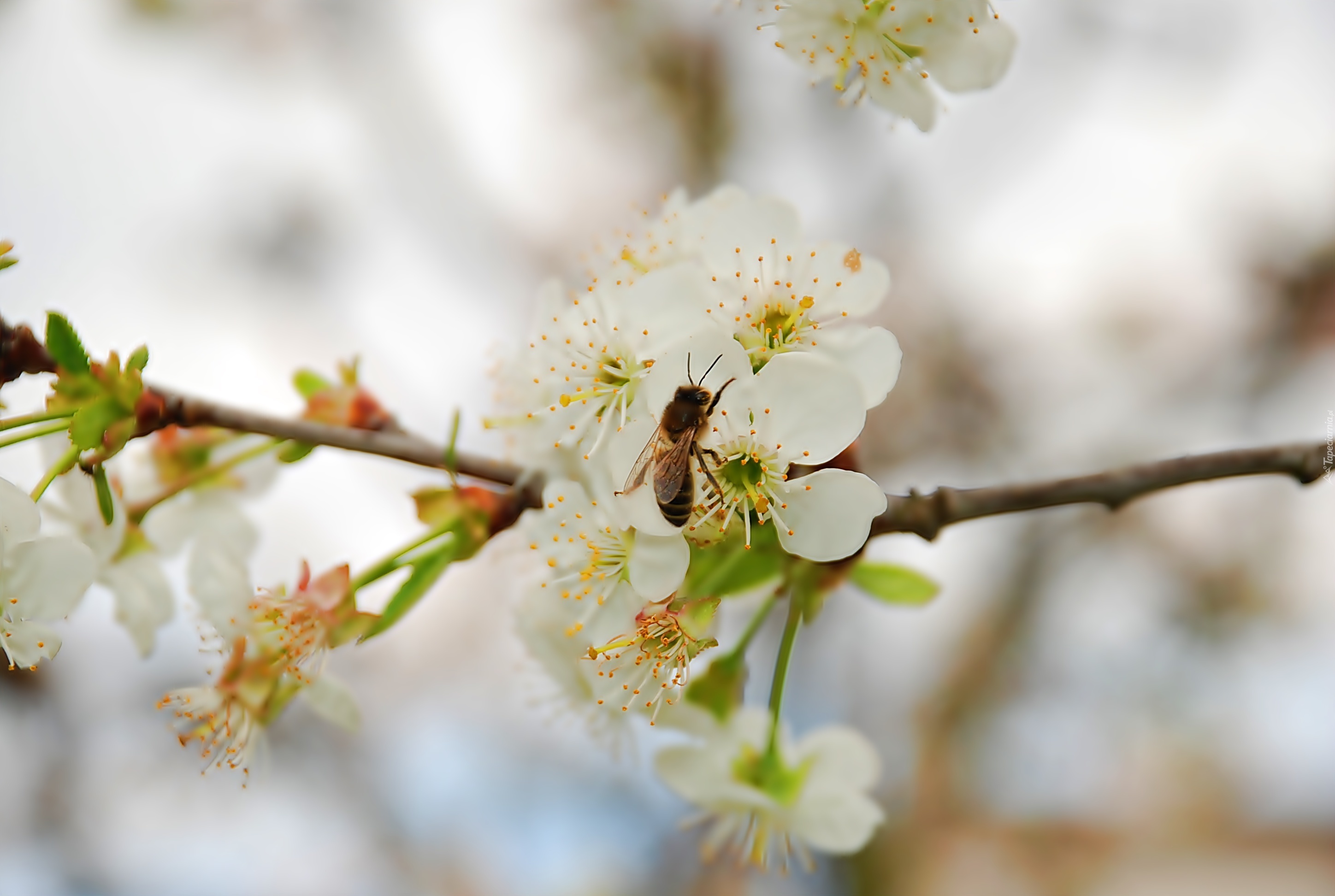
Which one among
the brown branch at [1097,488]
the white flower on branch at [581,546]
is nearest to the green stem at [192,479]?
the white flower on branch at [581,546]

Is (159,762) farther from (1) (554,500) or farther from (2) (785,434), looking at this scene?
(2) (785,434)

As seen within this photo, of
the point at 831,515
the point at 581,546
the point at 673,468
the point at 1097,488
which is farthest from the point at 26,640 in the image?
the point at 1097,488

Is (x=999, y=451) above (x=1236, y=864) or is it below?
above

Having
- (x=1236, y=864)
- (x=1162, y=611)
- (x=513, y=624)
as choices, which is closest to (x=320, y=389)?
(x=513, y=624)

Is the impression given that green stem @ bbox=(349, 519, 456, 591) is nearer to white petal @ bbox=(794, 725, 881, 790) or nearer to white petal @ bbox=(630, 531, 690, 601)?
white petal @ bbox=(630, 531, 690, 601)

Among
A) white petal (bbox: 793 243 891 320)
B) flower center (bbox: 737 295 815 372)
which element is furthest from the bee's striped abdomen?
white petal (bbox: 793 243 891 320)
